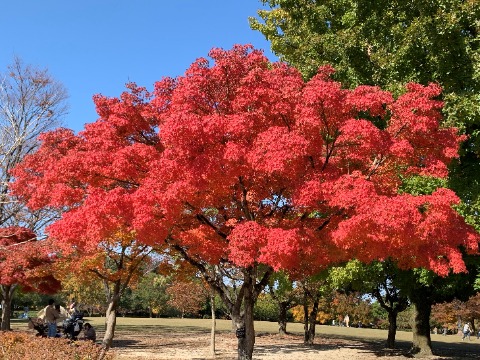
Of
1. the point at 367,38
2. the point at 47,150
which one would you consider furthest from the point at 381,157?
the point at 47,150

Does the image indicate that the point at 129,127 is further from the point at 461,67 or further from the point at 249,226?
the point at 461,67

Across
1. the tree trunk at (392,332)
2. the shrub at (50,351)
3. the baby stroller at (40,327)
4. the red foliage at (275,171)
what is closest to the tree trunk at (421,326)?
the tree trunk at (392,332)

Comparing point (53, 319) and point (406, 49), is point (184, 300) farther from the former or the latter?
point (406, 49)

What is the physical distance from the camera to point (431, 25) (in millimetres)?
12156

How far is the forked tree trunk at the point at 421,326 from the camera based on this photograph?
69.6ft

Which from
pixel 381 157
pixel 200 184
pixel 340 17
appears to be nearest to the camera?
pixel 200 184

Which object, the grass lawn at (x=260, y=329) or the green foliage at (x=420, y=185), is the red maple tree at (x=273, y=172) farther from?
the grass lawn at (x=260, y=329)

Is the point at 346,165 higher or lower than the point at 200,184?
higher

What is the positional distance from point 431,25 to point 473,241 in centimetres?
602

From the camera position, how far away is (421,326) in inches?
845

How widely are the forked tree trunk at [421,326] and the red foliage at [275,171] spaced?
12.4m

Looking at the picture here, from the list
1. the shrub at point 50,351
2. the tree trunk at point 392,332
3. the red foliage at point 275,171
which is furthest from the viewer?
the tree trunk at point 392,332

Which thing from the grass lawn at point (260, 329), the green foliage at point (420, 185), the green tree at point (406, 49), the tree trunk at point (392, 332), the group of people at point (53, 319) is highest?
the green tree at point (406, 49)

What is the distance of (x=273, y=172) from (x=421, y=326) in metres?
15.6
